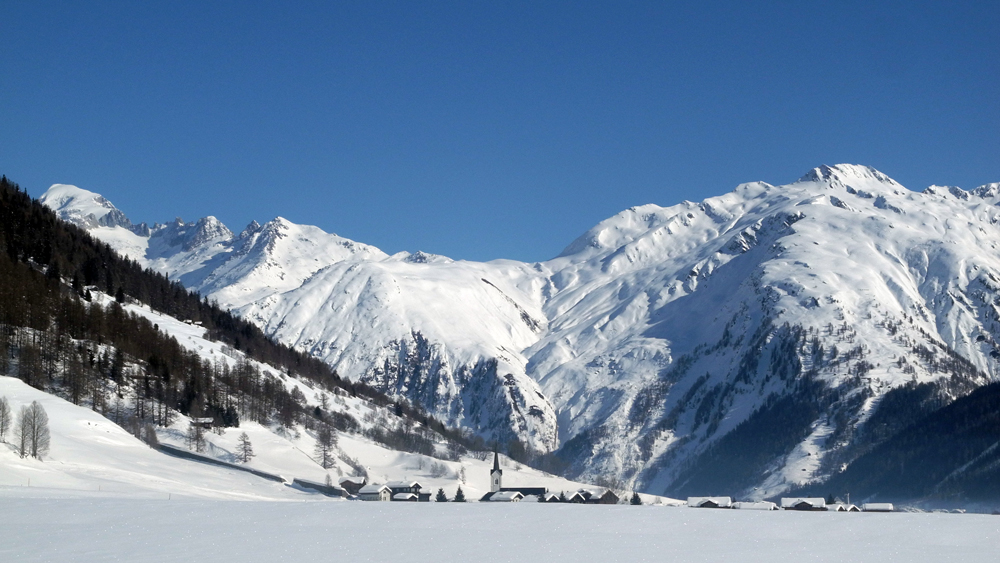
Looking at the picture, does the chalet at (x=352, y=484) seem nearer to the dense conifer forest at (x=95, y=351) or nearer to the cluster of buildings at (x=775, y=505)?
the dense conifer forest at (x=95, y=351)

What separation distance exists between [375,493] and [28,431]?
49.5 metres

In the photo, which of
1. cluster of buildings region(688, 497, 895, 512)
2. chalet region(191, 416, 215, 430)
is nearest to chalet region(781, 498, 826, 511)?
cluster of buildings region(688, 497, 895, 512)

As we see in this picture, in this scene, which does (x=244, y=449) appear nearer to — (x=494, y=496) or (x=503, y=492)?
(x=494, y=496)

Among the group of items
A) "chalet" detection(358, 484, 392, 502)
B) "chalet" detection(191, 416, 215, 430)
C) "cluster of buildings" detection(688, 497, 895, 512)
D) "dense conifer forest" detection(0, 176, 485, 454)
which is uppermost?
"dense conifer forest" detection(0, 176, 485, 454)

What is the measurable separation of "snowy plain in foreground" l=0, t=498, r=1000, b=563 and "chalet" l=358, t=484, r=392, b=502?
Result: 6269cm

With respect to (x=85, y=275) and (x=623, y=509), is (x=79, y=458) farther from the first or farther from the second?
(x=85, y=275)

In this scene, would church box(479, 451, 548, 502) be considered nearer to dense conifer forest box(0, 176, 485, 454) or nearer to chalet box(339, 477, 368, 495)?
chalet box(339, 477, 368, 495)

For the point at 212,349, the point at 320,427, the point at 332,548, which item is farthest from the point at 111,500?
the point at 212,349

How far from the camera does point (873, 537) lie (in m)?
56.3

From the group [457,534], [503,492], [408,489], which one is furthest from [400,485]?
[457,534]

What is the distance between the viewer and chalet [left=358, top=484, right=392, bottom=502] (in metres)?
131

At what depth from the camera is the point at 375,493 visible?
132m

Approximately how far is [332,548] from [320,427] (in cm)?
12633

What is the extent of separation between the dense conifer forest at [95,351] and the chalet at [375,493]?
25584 mm
